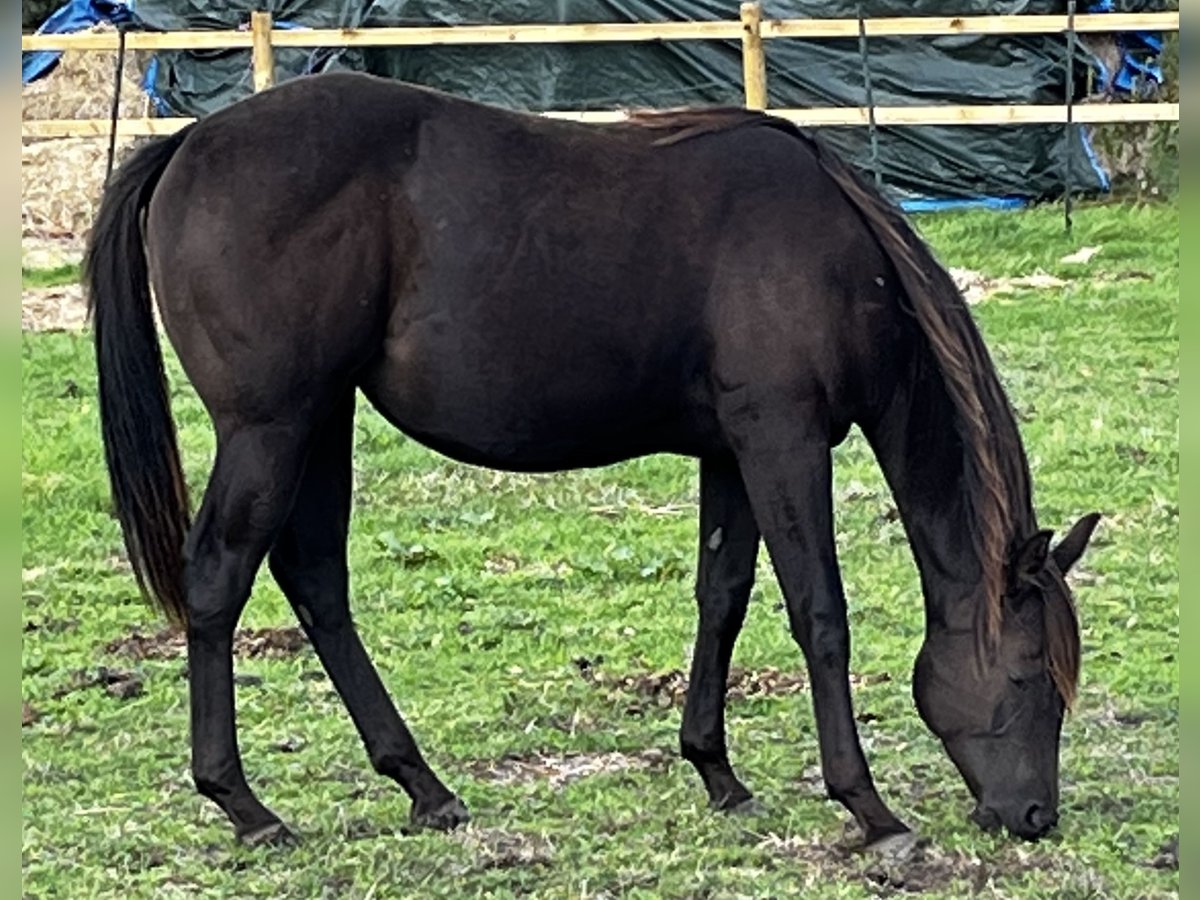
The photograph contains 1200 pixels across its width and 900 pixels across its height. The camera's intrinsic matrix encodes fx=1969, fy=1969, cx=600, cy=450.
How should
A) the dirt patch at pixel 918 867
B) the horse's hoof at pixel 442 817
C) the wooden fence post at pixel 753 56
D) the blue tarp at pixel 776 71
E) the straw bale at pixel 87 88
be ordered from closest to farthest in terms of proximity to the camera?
the dirt patch at pixel 918 867 → the horse's hoof at pixel 442 817 → the wooden fence post at pixel 753 56 → the blue tarp at pixel 776 71 → the straw bale at pixel 87 88

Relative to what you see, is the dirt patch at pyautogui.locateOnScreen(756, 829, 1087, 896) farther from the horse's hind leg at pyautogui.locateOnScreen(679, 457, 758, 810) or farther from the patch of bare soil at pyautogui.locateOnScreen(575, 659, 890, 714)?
the patch of bare soil at pyautogui.locateOnScreen(575, 659, 890, 714)

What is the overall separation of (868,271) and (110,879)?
219 centimetres

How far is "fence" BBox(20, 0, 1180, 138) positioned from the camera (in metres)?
13.8

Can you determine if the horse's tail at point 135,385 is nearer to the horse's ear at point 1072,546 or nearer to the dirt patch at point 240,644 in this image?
the dirt patch at point 240,644

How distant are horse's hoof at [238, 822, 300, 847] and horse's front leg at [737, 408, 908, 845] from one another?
1258 millimetres

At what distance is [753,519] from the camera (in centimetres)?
488

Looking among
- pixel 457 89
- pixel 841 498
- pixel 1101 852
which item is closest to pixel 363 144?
pixel 1101 852

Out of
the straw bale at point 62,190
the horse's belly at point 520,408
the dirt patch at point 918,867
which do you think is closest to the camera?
the dirt patch at point 918,867

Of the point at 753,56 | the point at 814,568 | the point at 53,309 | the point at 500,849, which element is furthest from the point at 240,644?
the point at 753,56

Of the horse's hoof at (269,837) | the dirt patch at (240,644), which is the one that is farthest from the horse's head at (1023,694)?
the dirt patch at (240,644)

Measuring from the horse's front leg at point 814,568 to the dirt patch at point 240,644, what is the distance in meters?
2.33

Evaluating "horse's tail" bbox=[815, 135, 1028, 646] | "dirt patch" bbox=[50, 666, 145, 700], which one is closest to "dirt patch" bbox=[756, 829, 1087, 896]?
"horse's tail" bbox=[815, 135, 1028, 646]

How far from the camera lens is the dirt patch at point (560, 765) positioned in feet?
16.9

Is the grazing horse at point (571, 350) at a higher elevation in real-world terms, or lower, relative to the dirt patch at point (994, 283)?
higher
